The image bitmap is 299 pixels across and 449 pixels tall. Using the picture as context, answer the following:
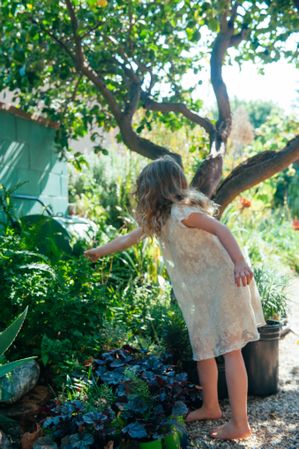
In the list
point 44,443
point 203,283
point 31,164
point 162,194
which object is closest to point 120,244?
point 162,194

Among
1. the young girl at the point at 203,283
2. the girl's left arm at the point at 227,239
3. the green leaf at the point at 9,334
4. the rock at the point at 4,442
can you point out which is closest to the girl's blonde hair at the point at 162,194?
the young girl at the point at 203,283

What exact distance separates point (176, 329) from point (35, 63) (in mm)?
2848

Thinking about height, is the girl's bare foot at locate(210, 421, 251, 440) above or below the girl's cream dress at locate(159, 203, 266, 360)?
below

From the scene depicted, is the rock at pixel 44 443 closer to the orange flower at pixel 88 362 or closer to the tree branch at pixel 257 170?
the orange flower at pixel 88 362

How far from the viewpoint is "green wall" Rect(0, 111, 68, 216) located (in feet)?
17.2

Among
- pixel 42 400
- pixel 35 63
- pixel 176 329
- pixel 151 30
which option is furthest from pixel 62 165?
pixel 42 400

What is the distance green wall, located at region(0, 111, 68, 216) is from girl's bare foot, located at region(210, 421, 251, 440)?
2872 mm

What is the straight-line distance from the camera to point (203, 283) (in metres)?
3.08

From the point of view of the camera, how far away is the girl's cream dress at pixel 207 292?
3018 millimetres

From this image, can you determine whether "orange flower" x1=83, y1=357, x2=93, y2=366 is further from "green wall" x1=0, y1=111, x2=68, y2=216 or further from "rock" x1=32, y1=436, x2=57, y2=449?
"green wall" x1=0, y1=111, x2=68, y2=216

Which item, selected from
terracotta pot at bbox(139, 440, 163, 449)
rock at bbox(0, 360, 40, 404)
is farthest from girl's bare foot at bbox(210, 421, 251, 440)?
rock at bbox(0, 360, 40, 404)

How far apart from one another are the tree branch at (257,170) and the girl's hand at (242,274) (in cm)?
140

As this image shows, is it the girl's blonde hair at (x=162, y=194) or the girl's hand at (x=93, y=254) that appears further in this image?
the girl's hand at (x=93, y=254)

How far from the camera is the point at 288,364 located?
4555 millimetres
